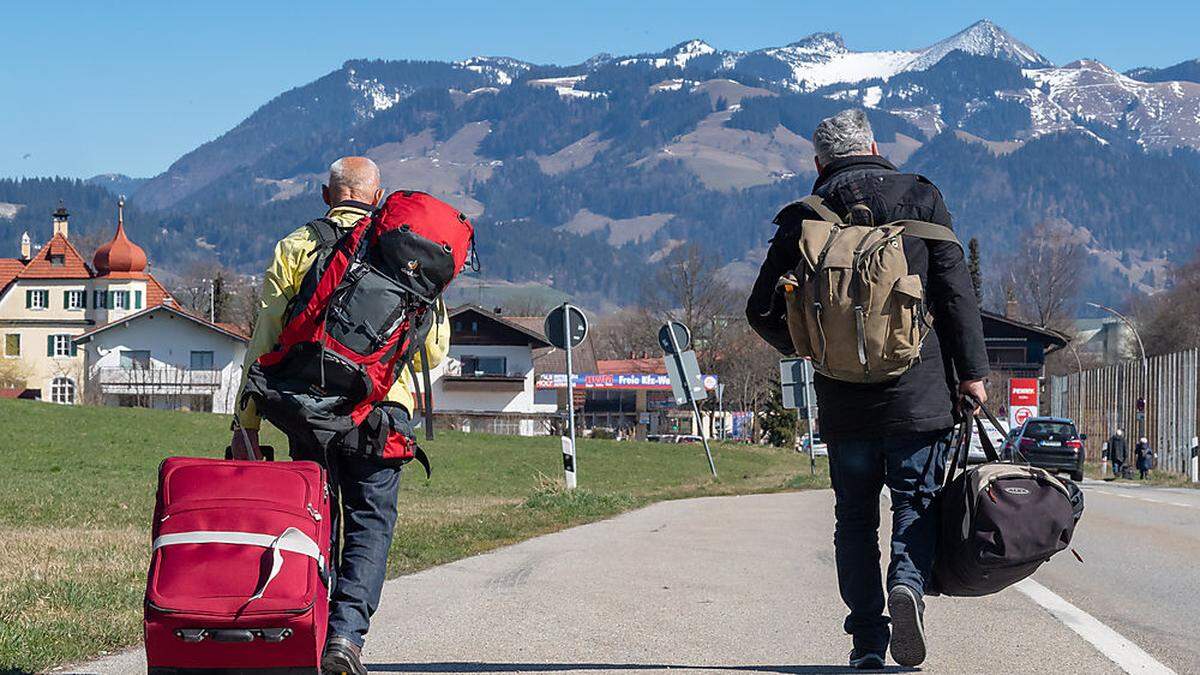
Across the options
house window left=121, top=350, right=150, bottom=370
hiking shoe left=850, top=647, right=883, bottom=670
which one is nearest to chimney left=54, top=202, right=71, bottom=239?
house window left=121, top=350, right=150, bottom=370

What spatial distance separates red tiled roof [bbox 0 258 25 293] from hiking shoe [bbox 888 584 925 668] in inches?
4633

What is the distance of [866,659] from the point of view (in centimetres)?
593

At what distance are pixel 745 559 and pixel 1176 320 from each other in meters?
110

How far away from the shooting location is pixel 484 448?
5134cm

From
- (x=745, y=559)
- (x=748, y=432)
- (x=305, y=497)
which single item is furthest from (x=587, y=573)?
(x=748, y=432)

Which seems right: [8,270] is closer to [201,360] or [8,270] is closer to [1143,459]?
[201,360]

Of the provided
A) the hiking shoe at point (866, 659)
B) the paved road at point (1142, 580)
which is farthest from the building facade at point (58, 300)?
the hiking shoe at point (866, 659)

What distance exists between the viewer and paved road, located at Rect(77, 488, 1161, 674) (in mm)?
6305

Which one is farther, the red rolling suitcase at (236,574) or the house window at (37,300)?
the house window at (37,300)

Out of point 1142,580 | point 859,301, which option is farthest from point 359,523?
point 1142,580

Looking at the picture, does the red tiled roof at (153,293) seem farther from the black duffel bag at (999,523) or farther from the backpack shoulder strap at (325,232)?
the black duffel bag at (999,523)

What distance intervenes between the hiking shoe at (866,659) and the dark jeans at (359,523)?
172cm

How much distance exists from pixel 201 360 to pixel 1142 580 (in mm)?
90329

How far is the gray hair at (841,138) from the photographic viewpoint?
20.0 ft
